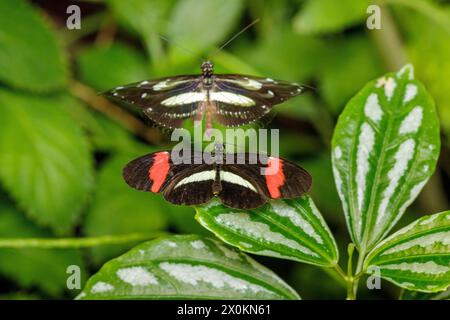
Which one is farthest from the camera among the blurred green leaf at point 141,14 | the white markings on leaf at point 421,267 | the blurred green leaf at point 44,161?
the blurred green leaf at point 141,14

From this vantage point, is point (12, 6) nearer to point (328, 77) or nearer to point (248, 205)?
point (328, 77)

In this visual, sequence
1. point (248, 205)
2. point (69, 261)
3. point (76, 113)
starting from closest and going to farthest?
point (248, 205) < point (69, 261) < point (76, 113)

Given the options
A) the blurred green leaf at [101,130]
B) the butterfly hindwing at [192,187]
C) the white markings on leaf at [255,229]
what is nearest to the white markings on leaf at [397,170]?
the white markings on leaf at [255,229]

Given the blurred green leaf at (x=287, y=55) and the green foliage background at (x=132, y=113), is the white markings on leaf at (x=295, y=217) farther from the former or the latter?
the blurred green leaf at (x=287, y=55)

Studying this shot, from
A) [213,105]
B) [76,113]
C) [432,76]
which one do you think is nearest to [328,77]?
[432,76]

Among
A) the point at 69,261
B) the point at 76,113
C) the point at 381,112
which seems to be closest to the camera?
the point at 381,112

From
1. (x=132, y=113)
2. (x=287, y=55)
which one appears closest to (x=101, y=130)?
(x=132, y=113)
